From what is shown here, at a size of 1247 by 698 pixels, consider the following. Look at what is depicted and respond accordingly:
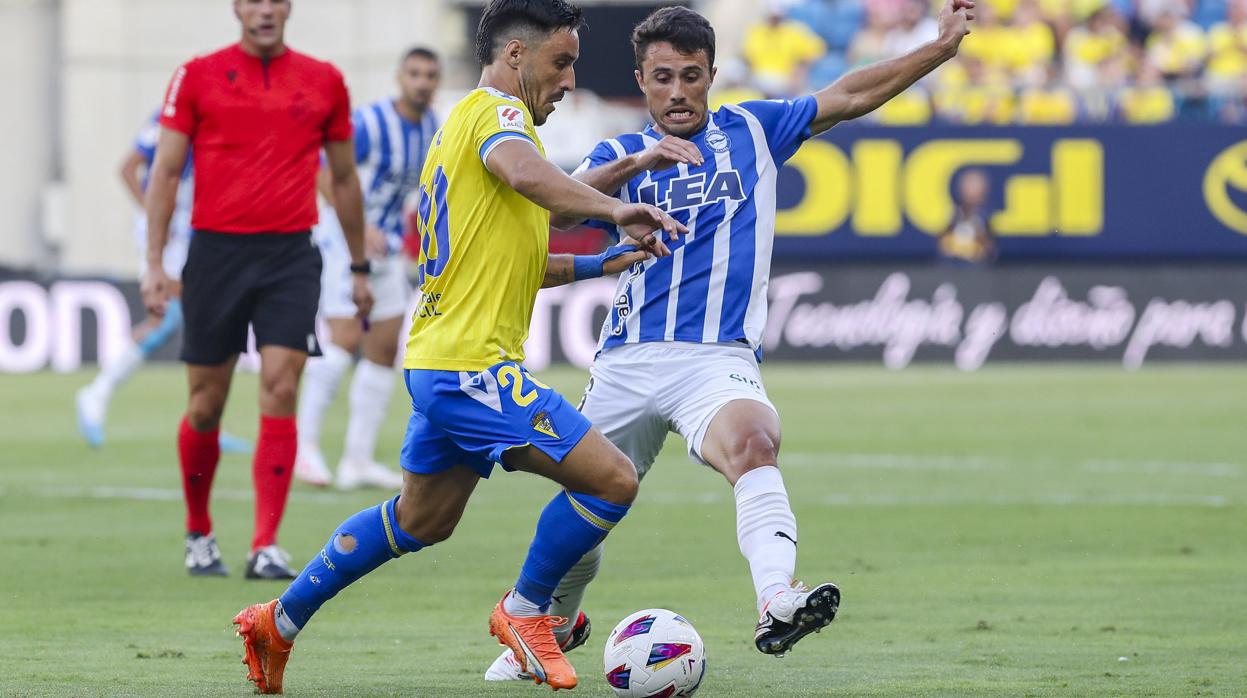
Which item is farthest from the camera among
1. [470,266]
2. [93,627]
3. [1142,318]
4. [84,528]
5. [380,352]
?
[1142,318]

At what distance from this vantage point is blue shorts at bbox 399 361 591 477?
17.1ft

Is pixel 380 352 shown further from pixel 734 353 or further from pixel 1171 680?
pixel 1171 680

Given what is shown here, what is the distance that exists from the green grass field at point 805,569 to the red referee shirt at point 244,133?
4.84ft

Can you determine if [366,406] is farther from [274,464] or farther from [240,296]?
[240,296]

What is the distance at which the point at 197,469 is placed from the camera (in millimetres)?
8023

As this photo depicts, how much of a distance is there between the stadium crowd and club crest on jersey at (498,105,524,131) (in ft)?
53.7

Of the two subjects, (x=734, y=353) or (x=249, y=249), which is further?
(x=249, y=249)

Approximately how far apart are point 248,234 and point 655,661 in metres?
3.31

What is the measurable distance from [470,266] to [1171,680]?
89.4 inches

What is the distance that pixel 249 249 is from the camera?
7832mm

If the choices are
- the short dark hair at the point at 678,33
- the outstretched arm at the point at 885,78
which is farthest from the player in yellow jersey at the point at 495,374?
the outstretched arm at the point at 885,78

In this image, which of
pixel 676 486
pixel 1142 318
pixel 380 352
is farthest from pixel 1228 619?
pixel 1142 318

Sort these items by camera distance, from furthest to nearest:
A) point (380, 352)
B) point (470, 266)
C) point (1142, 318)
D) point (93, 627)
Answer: point (1142, 318)
point (380, 352)
point (93, 627)
point (470, 266)

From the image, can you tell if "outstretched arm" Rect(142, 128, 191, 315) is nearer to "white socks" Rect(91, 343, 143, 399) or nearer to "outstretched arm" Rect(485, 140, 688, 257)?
"outstretched arm" Rect(485, 140, 688, 257)
